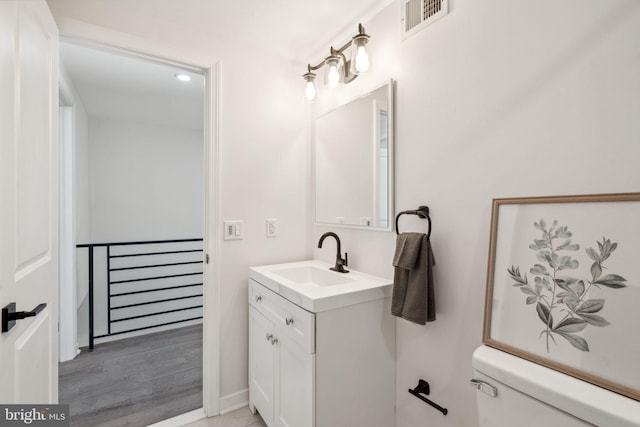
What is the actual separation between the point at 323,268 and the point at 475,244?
3.27 ft

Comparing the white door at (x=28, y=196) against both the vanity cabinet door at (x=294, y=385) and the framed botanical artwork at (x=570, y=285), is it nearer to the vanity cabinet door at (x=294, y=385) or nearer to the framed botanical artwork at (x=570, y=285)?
the vanity cabinet door at (x=294, y=385)

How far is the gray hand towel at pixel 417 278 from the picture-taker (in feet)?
4.31

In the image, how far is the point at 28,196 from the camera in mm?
1073

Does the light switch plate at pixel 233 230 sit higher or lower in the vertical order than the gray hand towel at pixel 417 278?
higher

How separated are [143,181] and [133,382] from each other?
2.59 meters

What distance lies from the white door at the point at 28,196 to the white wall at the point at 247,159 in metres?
0.67

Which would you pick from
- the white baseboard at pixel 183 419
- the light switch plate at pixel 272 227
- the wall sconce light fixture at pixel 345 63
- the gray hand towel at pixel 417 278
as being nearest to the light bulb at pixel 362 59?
the wall sconce light fixture at pixel 345 63

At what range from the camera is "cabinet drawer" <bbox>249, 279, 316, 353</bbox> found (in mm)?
1341

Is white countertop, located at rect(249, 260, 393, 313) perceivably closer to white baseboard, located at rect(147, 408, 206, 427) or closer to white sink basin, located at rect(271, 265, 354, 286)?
white sink basin, located at rect(271, 265, 354, 286)

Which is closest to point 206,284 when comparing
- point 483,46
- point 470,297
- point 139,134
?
point 470,297

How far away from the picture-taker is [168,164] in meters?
4.17

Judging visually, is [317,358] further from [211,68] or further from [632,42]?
[211,68]

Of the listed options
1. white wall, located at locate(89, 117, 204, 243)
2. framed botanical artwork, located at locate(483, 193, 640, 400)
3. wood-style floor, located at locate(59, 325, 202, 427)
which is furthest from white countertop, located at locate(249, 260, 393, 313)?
white wall, located at locate(89, 117, 204, 243)

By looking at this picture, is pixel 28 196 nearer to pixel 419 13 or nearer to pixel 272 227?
pixel 272 227
